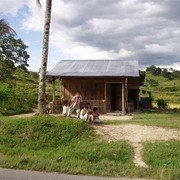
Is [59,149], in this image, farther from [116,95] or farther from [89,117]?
[116,95]

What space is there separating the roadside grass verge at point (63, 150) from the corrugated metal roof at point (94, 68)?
1047 cm

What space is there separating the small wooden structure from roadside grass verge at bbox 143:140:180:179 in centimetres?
1151

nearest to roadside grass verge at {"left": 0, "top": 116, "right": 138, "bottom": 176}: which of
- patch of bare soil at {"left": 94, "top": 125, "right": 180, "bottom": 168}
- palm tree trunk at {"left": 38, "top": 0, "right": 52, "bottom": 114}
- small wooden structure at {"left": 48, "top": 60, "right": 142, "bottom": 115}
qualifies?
patch of bare soil at {"left": 94, "top": 125, "right": 180, "bottom": 168}

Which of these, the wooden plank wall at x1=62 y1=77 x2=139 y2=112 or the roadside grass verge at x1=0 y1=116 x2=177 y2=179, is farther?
the wooden plank wall at x1=62 y1=77 x2=139 y2=112

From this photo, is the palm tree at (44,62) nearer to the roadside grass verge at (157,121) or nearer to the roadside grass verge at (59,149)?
the roadside grass verge at (59,149)

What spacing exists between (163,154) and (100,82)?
47.9 ft

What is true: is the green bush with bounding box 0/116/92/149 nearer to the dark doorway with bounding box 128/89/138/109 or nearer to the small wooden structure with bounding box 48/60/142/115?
the small wooden structure with bounding box 48/60/142/115

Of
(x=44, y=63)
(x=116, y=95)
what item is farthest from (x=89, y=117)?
(x=116, y=95)

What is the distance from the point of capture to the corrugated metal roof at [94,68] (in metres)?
25.8

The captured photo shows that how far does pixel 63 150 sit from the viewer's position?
1325 cm

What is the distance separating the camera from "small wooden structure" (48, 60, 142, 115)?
25875 mm

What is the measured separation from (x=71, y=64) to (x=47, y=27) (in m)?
11.5

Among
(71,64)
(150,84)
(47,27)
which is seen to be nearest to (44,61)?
(47,27)

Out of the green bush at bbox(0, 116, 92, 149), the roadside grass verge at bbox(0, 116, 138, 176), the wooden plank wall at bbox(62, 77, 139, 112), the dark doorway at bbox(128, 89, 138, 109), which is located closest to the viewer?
the roadside grass verge at bbox(0, 116, 138, 176)
